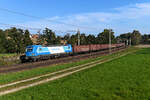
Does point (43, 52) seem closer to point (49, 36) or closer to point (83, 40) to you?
point (49, 36)

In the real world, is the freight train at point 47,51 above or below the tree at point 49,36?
below

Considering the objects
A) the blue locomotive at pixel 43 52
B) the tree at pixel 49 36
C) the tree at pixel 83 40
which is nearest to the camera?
the blue locomotive at pixel 43 52

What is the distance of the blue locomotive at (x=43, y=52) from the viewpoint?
28.6 metres

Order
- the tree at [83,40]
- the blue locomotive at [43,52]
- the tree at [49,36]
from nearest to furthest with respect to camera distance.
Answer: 1. the blue locomotive at [43,52]
2. the tree at [49,36]
3. the tree at [83,40]

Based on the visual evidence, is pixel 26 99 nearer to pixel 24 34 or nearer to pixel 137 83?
pixel 137 83

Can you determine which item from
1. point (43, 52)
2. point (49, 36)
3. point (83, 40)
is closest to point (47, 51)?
point (43, 52)

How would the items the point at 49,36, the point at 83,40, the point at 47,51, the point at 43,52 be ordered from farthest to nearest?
the point at 83,40 → the point at 49,36 → the point at 47,51 → the point at 43,52

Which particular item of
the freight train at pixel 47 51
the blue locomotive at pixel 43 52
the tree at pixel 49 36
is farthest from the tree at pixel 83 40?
the blue locomotive at pixel 43 52

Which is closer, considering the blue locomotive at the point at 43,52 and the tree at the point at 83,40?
the blue locomotive at the point at 43,52

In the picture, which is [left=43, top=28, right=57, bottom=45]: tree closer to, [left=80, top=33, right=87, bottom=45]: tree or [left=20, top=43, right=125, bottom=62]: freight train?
[left=80, top=33, right=87, bottom=45]: tree

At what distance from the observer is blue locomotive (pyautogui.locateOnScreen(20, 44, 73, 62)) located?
28.6m

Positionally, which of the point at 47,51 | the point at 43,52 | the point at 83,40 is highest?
the point at 83,40

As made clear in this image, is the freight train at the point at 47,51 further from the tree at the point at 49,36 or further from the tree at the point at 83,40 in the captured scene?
the tree at the point at 83,40

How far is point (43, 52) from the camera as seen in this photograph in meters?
30.5
